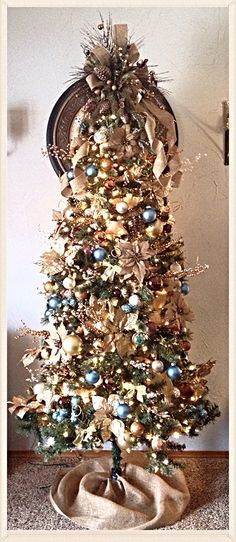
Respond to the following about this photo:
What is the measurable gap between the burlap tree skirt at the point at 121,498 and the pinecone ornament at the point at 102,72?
1.35 m

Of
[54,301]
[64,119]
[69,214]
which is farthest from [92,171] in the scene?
[64,119]

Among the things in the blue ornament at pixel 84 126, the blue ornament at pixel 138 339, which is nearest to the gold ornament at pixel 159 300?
the blue ornament at pixel 138 339

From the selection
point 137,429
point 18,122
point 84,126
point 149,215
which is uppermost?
point 18,122

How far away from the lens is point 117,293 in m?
1.84

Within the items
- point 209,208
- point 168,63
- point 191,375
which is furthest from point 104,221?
point 168,63

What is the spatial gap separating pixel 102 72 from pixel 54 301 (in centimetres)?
76

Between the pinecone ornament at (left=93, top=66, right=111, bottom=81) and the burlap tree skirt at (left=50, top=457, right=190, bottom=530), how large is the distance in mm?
1353

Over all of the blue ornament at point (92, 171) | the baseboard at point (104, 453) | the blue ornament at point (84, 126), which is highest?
the blue ornament at point (84, 126)

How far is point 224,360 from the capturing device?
249 centimetres

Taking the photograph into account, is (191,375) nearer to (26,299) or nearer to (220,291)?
(220,291)

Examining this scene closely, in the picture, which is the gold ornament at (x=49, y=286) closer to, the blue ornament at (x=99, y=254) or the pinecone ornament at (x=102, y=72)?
the blue ornament at (x=99, y=254)

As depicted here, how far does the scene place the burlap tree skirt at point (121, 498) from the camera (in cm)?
183

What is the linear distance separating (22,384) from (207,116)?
1396mm

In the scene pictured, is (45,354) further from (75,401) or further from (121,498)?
(121,498)
